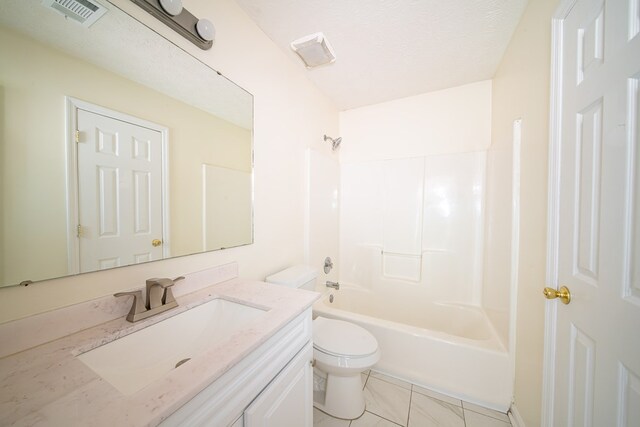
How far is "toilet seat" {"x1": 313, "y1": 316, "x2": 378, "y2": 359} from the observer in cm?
120

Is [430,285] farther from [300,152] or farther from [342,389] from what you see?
[300,152]

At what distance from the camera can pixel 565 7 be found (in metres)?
0.83

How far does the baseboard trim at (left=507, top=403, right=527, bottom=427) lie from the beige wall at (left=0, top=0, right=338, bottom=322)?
153 centimetres

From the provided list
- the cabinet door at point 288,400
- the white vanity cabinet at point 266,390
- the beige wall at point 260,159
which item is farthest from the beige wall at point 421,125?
the cabinet door at point 288,400

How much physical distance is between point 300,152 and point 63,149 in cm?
132

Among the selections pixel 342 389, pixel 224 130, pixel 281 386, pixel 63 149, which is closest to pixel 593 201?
pixel 281 386

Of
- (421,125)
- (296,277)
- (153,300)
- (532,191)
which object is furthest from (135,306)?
(421,125)

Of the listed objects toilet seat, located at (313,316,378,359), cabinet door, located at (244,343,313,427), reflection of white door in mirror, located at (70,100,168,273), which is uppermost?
reflection of white door in mirror, located at (70,100,168,273)

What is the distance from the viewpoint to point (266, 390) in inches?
26.5

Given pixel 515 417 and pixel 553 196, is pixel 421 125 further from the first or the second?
pixel 515 417

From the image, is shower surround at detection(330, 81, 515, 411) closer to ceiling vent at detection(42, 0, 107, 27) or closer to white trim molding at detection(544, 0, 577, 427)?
white trim molding at detection(544, 0, 577, 427)

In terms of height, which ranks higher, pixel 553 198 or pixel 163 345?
pixel 553 198

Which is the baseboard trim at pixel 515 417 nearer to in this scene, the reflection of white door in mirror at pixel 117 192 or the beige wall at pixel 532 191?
the beige wall at pixel 532 191

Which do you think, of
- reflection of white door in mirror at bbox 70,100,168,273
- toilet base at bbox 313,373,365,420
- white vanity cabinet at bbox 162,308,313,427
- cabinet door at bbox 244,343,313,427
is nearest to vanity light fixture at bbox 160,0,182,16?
reflection of white door in mirror at bbox 70,100,168,273
